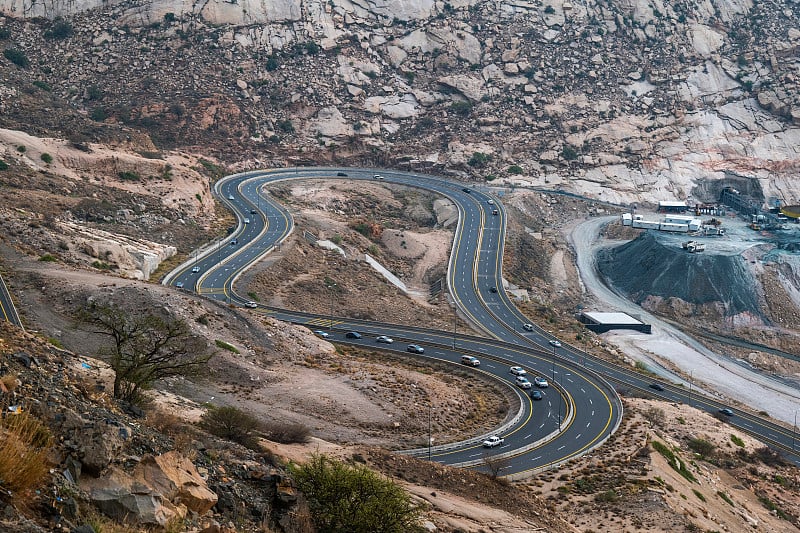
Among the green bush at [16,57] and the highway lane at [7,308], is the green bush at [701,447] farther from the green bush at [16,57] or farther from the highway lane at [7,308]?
the green bush at [16,57]

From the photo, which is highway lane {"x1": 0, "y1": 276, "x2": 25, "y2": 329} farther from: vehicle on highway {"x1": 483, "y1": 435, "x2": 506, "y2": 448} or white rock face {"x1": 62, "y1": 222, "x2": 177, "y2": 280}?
vehicle on highway {"x1": 483, "y1": 435, "x2": 506, "y2": 448}

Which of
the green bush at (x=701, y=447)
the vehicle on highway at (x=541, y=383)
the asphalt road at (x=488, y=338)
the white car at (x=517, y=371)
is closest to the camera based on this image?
the asphalt road at (x=488, y=338)

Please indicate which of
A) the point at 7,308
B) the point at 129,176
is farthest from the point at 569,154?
the point at 7,308

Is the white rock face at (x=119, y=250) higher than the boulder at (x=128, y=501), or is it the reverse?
the boulder at (x=128, y=501)

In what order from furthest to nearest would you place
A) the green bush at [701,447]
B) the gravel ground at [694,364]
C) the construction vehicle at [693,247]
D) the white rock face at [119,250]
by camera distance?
the construction vehicle at [693,247], the gravel ground at [694,364], the white rock face at [119,250], the green bush at [701,447]

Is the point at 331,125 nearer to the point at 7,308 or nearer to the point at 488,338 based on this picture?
the point at 488,338

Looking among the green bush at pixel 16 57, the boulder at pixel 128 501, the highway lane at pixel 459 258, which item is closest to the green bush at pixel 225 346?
the highway lane at pixel 459 258
